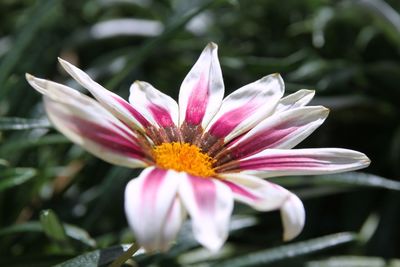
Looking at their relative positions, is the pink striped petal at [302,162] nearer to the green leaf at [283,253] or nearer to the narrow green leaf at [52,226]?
the narrow green leaf at [52,226]

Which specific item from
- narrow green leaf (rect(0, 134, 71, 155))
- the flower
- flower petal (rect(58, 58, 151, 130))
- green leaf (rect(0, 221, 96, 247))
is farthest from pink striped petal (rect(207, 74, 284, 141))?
narrow green leaf (rect(0, 134, 71, 155))

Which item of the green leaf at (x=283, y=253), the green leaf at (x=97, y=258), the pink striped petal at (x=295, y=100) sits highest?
the pink striped petal at (x=295, y=100)

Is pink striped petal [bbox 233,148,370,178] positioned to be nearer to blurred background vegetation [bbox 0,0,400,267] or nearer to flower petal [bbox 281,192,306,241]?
flower petal [bbox 281,192,306,241]

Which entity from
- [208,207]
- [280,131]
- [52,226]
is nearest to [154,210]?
[208,207]

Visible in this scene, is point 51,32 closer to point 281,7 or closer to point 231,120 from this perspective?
point 281,7

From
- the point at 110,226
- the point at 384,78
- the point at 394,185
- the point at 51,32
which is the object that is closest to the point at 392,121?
the point at 384,78

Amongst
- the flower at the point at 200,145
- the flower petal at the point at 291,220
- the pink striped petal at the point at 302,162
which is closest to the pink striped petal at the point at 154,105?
the flower at the point at 200,145
